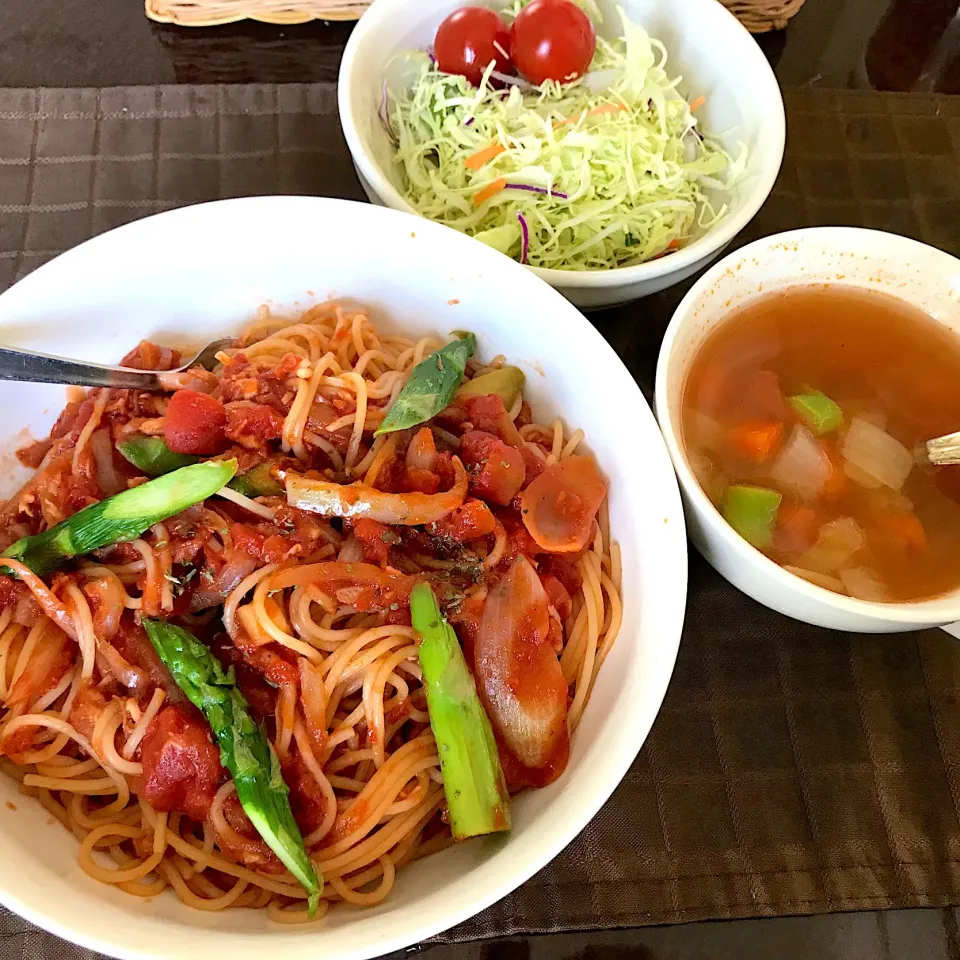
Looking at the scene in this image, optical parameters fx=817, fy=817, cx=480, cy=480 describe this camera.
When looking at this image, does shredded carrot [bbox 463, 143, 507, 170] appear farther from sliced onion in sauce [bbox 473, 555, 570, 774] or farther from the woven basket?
sliced onion in sauce [bbox 473, 555, 570, 774]

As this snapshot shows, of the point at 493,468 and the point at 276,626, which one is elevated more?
the point at 493,468

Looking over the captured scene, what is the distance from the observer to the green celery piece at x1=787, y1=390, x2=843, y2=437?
2.18m

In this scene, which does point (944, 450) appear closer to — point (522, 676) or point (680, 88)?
point (522, 676)

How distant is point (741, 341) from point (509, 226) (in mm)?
816

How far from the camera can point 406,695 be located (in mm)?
1816

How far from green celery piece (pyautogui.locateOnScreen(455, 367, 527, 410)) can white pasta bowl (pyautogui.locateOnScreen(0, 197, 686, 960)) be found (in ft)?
0.18

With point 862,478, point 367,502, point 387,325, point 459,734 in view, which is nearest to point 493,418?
point 367,502

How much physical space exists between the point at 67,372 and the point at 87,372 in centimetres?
5

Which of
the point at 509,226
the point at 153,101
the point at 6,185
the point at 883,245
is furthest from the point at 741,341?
the point at 6,185

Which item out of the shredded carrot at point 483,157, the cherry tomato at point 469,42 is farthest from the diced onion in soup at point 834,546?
the cherry tomato at point 469,42

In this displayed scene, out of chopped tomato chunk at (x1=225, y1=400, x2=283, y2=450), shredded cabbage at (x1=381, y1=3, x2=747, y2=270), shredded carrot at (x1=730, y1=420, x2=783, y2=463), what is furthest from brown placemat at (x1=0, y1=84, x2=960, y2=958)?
chopped tomato chunk at (x1=225, y1=400, x2=283, y2=450)

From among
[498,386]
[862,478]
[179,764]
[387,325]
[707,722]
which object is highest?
[862,478]

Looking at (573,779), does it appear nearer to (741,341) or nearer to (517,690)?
(517,690)

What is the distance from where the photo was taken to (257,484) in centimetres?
192
